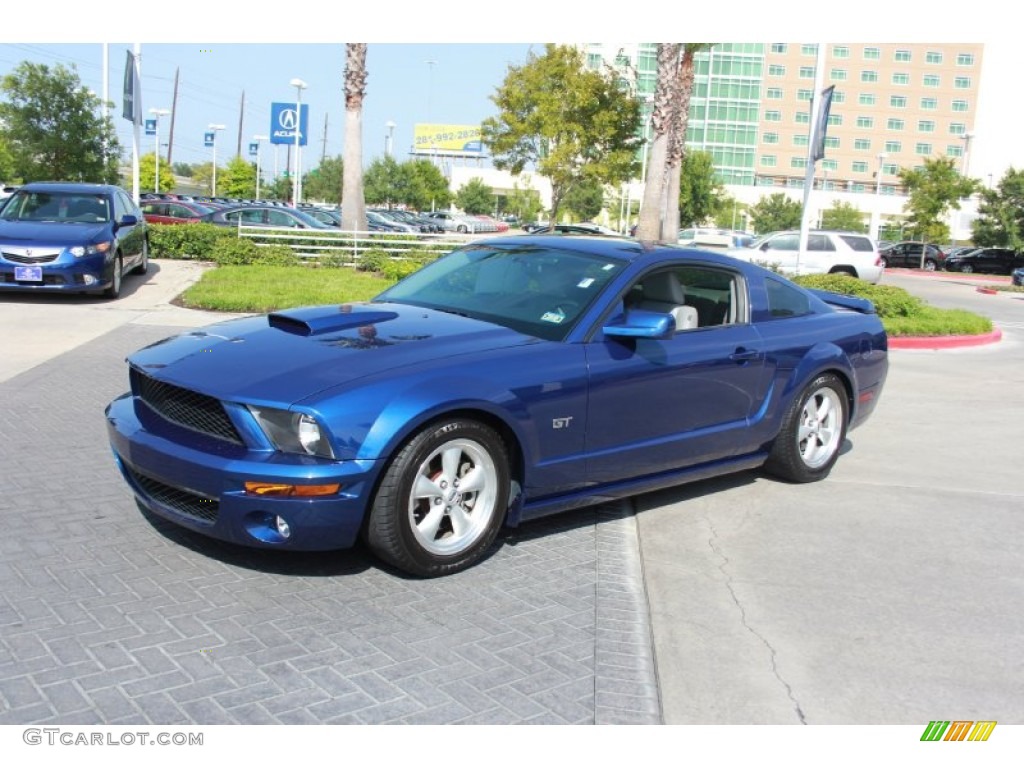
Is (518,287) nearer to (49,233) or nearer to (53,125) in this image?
(49,233)

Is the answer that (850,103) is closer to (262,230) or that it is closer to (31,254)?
(262,230)

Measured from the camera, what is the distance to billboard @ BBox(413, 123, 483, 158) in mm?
110312

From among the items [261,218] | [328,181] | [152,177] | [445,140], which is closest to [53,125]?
[261,218]

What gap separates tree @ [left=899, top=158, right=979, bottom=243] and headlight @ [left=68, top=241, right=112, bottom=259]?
42.9 m

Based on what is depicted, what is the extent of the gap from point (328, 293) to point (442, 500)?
10456 millimetres

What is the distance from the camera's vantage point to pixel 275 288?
47.8ft

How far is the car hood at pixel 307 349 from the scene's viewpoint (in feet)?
13.4

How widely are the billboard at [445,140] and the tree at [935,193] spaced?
223ft

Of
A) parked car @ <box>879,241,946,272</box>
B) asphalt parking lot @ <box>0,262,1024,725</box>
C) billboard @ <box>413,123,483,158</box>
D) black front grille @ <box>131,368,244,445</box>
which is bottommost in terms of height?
asphalt parking lot @ <box>0,262,1024,725</box>

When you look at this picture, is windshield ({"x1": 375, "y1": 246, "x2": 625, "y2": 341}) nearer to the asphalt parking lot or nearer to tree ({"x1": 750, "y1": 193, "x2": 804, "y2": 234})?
the asphalt parking lot

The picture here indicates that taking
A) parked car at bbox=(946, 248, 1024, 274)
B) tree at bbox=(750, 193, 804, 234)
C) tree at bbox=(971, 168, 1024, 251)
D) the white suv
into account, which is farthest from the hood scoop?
tree at bbox=(750, 193, 804, 234)

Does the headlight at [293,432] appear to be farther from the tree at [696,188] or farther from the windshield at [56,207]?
the tree at [696,188]

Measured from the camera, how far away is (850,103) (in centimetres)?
10069

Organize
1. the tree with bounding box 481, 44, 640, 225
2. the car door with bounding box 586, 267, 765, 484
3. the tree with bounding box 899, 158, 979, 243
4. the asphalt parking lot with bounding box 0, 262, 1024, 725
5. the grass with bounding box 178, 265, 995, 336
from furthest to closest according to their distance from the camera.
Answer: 1. the tree with bounding box 899, 158, 979, 243
2. the tree with bounding box 481, 44, 640, 225
3. the grass with bounding box 178, 265, 995, 336
4. the car door with bounding box 586, 267, 765, 484
5. the asphalt parking lot with bounding box 0, 262, 1024, 725
